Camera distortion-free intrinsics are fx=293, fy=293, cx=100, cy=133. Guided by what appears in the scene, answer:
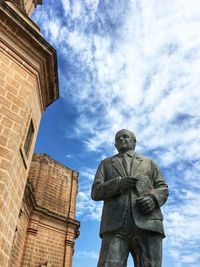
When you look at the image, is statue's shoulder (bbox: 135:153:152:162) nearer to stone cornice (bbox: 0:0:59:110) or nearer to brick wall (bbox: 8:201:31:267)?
stone cornice (bbox: 0:0:59:110)

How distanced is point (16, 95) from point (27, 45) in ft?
4.14

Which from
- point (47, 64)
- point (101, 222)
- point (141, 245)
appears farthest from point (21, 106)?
point (141, 245)

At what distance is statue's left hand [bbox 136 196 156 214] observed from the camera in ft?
9.47

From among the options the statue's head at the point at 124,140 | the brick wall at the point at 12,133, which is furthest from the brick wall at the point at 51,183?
the statue's head at the point at 124,140

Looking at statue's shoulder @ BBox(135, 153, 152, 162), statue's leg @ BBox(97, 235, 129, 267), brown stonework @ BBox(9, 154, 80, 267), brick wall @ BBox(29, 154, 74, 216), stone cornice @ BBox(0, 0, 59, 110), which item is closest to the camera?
statue's leg @ BBox(97, 235, 129, 267)

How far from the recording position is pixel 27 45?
6.54 m

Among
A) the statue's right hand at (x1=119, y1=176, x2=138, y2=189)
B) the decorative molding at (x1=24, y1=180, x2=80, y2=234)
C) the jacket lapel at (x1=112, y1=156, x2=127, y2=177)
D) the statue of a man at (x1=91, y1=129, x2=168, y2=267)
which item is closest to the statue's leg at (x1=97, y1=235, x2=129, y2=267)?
the statue of a man at (x1=91, y1=129, x2=168, y2=267)

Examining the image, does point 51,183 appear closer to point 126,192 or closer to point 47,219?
point 47,219

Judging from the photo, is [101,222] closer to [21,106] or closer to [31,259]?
[21,106]

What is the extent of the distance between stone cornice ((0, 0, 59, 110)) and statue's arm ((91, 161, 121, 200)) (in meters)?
4.09

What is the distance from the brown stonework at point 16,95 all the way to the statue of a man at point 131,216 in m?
2.76

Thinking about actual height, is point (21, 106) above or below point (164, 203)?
above

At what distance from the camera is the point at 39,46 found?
6676 mm

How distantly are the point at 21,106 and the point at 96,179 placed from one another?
130 inches
